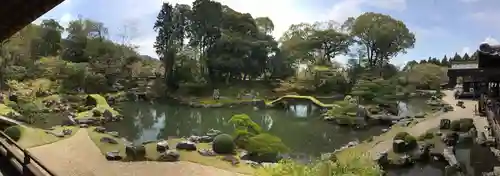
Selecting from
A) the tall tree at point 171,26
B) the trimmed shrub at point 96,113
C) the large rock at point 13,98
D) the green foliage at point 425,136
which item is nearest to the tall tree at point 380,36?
the tall tree at point 171,26

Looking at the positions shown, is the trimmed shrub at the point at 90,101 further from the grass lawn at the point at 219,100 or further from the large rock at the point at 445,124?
the large rock at the point at 445,124

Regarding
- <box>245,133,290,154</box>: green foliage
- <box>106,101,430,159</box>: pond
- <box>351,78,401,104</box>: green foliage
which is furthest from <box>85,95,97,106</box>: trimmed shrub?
<box>351,78,401,104</box>: green foliage

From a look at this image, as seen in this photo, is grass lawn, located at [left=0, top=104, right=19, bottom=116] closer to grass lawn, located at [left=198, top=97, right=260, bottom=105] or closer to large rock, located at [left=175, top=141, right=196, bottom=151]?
large rock, located at [left=175, top=141, right=196, bottom=151]

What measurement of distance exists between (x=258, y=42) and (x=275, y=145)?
16857 millimetres

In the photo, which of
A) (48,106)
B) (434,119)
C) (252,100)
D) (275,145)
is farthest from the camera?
(252,100)

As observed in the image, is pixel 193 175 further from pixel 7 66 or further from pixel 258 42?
pixel 258 42

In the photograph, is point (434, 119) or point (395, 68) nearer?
point (434, 119)

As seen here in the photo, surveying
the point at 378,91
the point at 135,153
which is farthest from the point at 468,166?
the point at 378,91

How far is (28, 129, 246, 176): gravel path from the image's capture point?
7559mm

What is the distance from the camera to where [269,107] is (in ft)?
65.6

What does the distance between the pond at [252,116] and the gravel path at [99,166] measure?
279 cm

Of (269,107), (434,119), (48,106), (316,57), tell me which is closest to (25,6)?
(434,119)

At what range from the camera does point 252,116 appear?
56.5 feet

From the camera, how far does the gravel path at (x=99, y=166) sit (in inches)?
298
